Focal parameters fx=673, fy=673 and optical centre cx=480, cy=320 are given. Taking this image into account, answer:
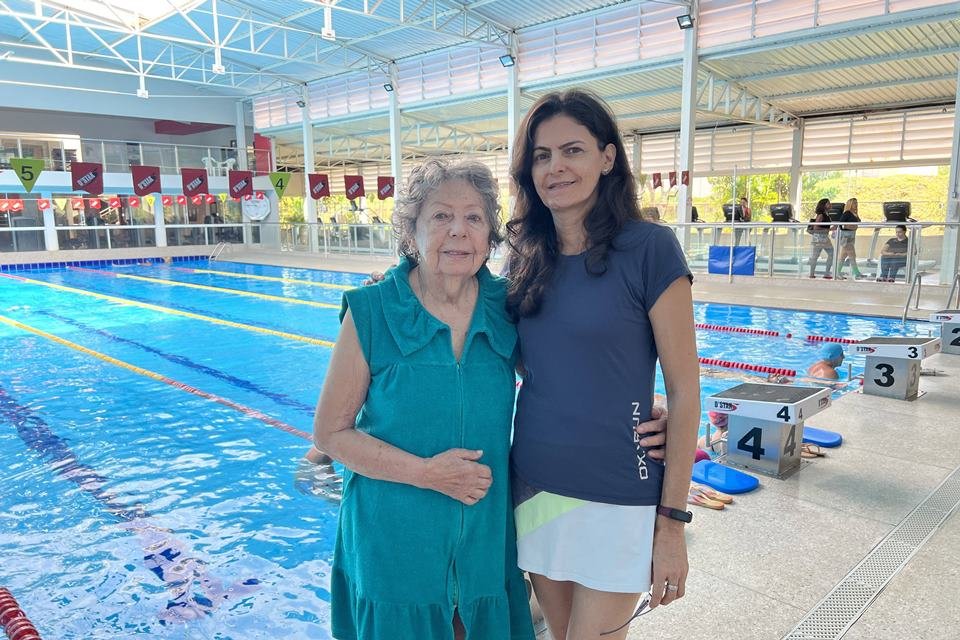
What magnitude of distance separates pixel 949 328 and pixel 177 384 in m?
7.86

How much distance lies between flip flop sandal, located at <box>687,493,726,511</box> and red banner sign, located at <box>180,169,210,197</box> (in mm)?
20022

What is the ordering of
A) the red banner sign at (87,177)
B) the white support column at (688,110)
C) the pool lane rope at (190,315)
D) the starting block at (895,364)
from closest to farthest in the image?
1. the starting block at (895,364)
2. the pool lane rope at (190,315)
3. the white support column at (688,110)
4. the red banner sign at (87,177)

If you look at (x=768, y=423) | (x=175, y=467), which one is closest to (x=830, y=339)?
(x=768, y=423)

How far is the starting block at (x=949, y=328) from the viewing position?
6.54 m

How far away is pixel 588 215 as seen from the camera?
4.91 ft

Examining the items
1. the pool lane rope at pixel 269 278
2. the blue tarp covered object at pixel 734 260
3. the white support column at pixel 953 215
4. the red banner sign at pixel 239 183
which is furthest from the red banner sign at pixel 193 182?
the white support column at pixel 953 215

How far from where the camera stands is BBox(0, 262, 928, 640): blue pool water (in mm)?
3057

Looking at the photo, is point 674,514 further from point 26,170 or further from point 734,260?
point 26,170

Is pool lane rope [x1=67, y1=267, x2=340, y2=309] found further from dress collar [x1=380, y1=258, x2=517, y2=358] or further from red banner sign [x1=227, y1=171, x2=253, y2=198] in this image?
dress collar [x1=380, y1=258, x2=517, y2=358]

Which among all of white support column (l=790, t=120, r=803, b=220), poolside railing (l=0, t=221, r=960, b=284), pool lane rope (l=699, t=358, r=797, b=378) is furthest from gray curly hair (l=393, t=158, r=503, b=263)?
white support column (l=790, t=120, r=803, b=220)

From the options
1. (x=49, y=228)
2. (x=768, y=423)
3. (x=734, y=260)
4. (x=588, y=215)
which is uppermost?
(x=588, y=215)

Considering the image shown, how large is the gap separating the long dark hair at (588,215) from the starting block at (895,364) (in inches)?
176

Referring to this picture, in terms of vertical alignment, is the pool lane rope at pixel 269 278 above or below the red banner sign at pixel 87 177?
below

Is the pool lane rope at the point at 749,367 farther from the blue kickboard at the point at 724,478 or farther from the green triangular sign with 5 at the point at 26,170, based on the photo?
the green triangular sign with 5 at the point at 26,170
